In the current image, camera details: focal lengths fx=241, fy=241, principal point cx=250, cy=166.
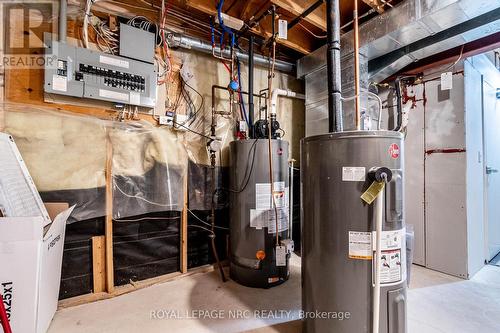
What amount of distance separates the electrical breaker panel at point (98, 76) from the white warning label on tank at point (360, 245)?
1.84 meters

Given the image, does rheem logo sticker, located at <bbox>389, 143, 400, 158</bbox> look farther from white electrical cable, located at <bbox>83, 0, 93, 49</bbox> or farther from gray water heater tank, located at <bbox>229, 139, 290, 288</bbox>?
white electrical cable, located at <bbox>83, 0, 93, 49</bbox>

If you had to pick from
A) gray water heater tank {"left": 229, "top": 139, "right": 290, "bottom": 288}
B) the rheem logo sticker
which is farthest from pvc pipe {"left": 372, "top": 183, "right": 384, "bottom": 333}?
gray water heater tank {"left": 229, "top": 139, "right": 290, "bottom": 288}

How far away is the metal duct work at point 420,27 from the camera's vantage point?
1.69m

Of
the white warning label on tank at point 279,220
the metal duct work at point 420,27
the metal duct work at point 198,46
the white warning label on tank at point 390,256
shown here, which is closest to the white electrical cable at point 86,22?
the metal duct work at point 198,46

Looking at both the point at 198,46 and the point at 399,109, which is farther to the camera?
the point at 198,46

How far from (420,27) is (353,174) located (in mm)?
1615

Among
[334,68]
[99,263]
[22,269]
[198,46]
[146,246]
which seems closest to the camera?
[22,269]

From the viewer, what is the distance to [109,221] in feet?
6.37

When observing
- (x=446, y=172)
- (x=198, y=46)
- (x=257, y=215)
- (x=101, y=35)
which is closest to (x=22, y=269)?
(x=257, y=215)

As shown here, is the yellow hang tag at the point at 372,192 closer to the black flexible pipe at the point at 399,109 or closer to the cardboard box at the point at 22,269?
the black flexible pipe at the point at 399,109

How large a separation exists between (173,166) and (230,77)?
3.71 ft

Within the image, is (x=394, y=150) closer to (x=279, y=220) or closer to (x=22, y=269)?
(x=279, y=220)

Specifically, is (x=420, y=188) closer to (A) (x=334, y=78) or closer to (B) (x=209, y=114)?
(A) (x=334, y=78)

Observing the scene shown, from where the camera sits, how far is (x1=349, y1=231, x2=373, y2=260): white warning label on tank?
3.65 feet
